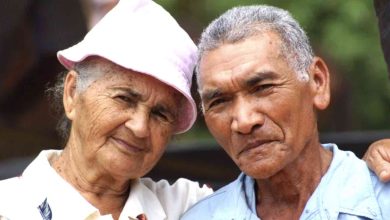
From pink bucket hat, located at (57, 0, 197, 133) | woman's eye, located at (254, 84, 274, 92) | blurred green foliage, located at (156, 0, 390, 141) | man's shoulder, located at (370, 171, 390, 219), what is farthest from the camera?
blurred green foliage, located at (156, 0, 390, 141)

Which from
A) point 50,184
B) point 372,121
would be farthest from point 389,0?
point 372,121

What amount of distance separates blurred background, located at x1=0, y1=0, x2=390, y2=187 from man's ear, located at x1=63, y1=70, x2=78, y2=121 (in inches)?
41.6

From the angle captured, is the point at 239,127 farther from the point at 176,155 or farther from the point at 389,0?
the point at 176,155

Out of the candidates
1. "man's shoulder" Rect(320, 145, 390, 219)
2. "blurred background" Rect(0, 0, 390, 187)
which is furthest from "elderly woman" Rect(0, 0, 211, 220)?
"blurred background" Rect(0, 0, 390, 187)

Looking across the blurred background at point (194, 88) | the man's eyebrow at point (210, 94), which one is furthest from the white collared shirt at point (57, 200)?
the blurred background at point (194, 88)

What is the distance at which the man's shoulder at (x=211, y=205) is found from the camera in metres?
3.83

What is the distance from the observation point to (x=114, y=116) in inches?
148

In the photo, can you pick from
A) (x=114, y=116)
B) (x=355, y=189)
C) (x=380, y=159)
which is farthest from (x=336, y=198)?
(x=114, y=116)

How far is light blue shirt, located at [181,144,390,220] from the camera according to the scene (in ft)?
11.6

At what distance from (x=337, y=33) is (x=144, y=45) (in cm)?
352

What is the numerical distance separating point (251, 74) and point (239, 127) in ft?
0.57

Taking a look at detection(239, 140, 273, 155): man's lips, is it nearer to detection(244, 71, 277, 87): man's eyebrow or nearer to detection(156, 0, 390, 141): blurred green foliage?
detection(244, 71, 277, 87): man's eyebrow

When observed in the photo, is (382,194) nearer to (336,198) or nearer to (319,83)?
(336,198)

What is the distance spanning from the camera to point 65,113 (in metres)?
3.99
